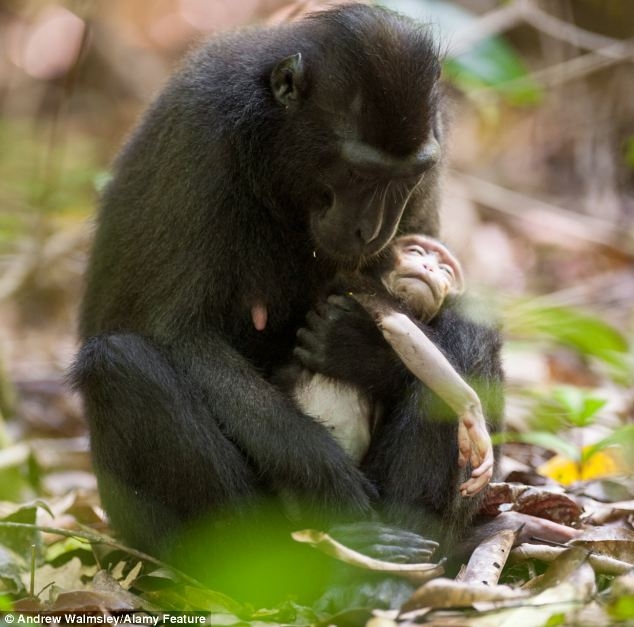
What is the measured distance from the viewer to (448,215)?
1150cm

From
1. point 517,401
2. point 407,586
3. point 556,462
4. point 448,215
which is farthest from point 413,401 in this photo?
point 448,215

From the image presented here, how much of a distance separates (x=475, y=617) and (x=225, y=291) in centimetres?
219

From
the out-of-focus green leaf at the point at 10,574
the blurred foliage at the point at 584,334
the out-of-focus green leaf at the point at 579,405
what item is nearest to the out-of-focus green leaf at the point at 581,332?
the blurred foliage at the point at 584,334

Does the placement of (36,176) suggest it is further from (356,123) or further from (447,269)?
(356,123)

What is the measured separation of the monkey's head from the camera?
528cm

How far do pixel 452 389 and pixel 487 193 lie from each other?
8.05 metres

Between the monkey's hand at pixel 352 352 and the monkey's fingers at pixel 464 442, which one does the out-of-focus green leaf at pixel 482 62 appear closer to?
the monkey's hand at pixel 352 352

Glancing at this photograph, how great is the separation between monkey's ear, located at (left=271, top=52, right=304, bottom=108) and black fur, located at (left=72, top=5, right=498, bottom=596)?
0.6 inches

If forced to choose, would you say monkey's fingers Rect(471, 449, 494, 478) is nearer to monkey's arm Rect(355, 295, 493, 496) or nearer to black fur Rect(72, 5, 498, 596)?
monkey's arm Rect(355, 295, 493, 496)

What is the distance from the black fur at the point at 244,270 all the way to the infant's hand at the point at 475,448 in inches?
11.2

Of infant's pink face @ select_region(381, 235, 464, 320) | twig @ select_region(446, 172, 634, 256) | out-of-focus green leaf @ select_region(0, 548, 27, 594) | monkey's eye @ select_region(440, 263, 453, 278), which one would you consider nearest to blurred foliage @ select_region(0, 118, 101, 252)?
twig @ select_region(446, 172, 634, 256)

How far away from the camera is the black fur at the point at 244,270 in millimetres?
5242

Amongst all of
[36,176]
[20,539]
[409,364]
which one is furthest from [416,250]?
[36,176]

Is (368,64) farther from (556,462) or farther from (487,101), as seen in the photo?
(487,101)
